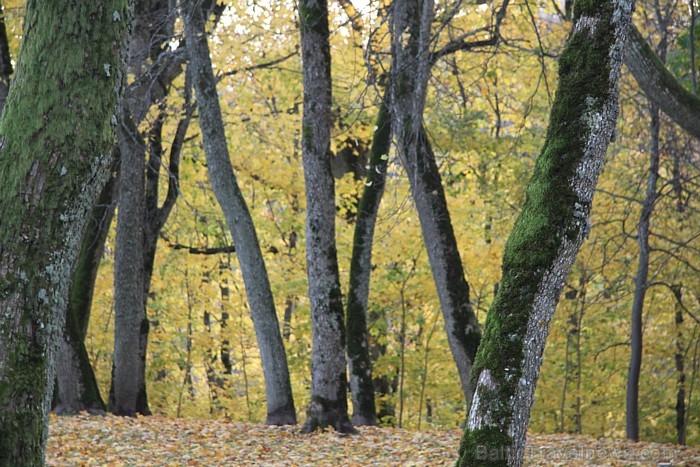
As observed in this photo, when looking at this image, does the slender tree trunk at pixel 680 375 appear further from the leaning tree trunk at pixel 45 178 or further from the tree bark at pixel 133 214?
the leaning tree trunk at pixel 45 178

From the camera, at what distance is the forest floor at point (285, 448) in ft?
24.9

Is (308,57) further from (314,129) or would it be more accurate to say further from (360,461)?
(360,461)

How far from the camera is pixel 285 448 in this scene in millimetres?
8656

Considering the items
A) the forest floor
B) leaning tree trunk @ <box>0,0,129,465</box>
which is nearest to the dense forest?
leaning tree trunk @ <box>0,0,129,465</box>

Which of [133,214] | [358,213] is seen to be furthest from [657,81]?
[133,214]

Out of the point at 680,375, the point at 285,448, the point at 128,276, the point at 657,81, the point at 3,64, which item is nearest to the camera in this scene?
the point at 657,81

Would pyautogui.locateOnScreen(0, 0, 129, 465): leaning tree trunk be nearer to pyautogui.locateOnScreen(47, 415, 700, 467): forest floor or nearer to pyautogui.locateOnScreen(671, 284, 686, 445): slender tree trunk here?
pyautogui.locateOnScreen(47, 415, 700, 467): forest floor

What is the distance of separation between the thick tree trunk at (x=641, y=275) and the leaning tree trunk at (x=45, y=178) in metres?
7.86

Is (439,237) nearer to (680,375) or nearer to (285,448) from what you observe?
(285,448)

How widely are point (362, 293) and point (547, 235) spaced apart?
23.2 feet

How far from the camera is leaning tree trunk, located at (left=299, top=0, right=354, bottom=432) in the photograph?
9469 mm

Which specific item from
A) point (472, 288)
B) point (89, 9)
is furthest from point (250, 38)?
point (89, 9)

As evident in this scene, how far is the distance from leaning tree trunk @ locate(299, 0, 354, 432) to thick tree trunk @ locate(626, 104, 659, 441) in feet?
13.7

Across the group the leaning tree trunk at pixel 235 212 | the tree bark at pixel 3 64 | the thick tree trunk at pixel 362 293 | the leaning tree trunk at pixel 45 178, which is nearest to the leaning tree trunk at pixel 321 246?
the leaning tree trunk at pixel 235 212
